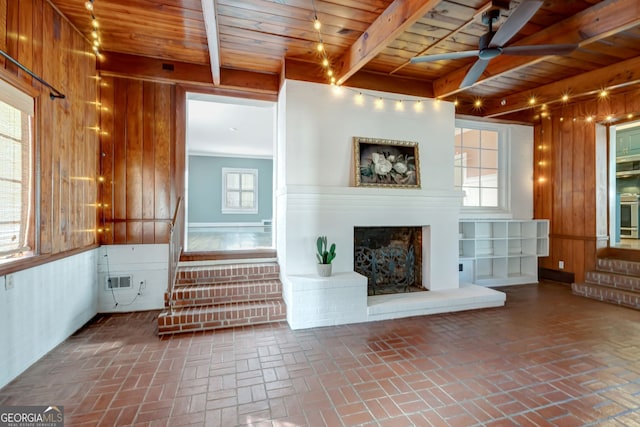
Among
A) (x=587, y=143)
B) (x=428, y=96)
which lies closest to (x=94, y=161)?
(x=428, y=96)

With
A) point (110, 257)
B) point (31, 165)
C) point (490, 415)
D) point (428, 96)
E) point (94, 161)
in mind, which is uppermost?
point (428, 96)

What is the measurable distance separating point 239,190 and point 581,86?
334 inches

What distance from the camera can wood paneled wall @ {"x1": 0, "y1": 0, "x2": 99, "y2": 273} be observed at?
2375 millimetres

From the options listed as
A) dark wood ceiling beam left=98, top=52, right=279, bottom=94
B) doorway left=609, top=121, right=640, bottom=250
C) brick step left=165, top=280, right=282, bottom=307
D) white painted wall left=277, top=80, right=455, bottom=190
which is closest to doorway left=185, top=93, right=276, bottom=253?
dark wood ceiling beam left=98, top=52, right=279, bottom=94

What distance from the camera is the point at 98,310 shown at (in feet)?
12.1

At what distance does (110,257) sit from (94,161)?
3.91 feet

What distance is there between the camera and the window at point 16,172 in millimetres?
2215

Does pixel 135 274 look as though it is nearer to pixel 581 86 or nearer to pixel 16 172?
pixel 16 172

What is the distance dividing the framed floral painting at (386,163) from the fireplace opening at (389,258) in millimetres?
668

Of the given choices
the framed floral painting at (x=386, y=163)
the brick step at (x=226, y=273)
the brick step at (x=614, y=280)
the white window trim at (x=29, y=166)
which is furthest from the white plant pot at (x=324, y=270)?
the brick step at (x=614, y=280)

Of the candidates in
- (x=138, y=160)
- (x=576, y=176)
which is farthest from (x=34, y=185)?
(x=576, y=176)

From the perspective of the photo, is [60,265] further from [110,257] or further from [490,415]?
[490,415]

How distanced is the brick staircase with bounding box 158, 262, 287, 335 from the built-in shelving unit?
3.24 metres

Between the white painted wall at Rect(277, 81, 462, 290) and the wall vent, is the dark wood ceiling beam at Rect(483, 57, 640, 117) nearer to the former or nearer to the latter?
the white painted wall at Rect(277, 81, 462, 290)
